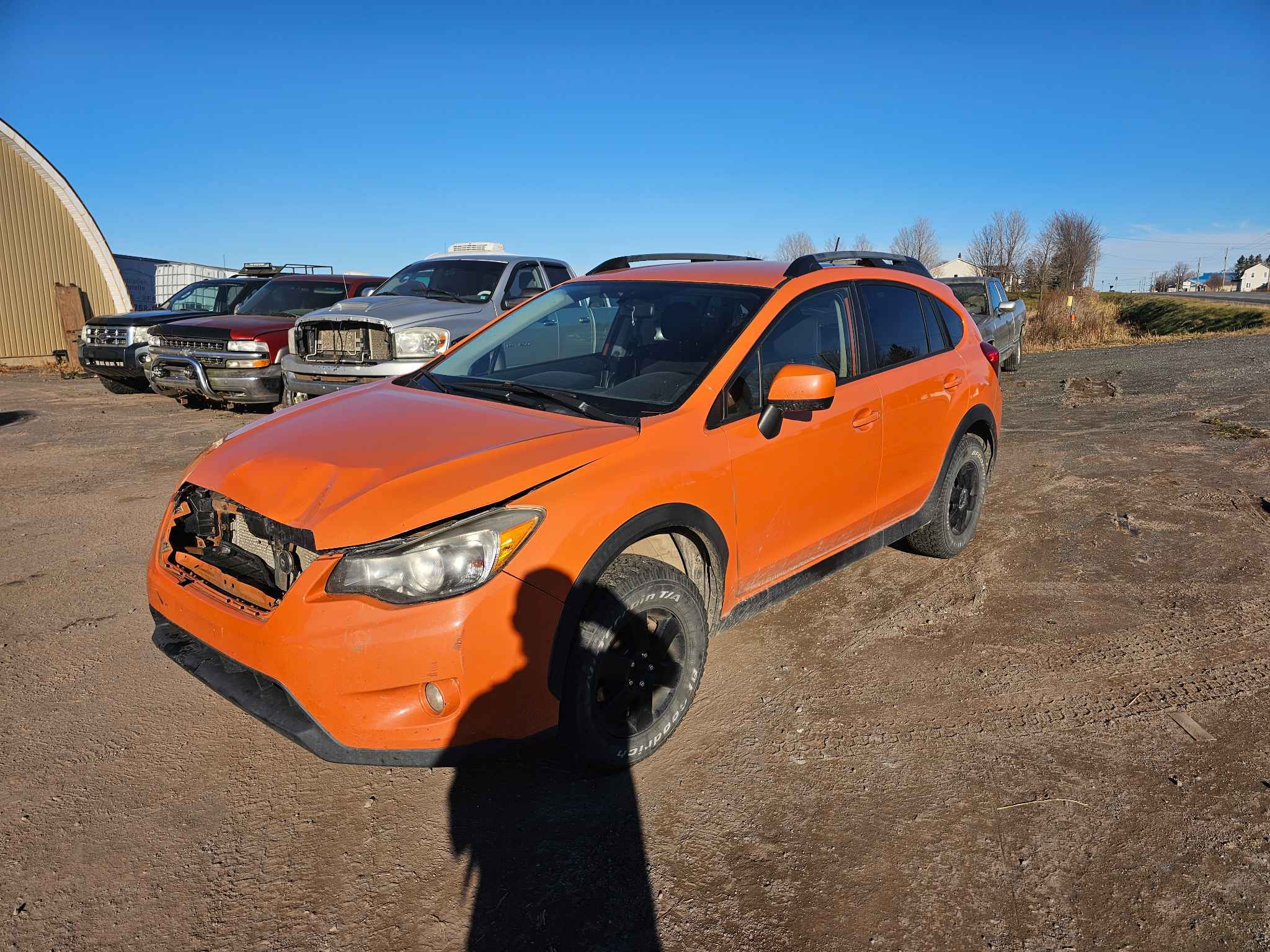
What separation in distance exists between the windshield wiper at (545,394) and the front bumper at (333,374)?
4867 mm

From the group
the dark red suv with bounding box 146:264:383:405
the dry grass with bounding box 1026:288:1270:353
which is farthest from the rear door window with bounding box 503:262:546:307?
the dry grass with bounding box 1026:288:1270:353

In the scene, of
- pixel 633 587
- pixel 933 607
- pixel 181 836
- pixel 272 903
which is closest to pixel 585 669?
pixel 633 587

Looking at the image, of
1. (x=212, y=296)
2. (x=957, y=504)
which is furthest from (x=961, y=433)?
(x=212, y=296)

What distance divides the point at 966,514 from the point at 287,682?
166 inches

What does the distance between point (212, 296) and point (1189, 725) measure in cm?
1493

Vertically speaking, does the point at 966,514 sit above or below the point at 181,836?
above

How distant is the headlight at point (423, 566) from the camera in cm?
257

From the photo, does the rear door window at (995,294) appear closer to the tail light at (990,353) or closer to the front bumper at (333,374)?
the tail light at (990,353)

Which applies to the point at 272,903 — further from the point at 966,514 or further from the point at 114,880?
the point at 966,514

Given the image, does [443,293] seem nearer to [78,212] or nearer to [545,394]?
[545,394]

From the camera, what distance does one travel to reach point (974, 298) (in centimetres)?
1366

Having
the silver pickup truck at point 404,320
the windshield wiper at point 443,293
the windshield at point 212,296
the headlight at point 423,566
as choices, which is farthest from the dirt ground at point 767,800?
the windshield at point 212,296

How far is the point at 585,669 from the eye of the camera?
2777 mm

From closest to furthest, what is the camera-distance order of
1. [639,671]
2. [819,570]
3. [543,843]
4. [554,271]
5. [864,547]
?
[543,843] → [639,671] → [819,570] → [864,547] → [554,271]
